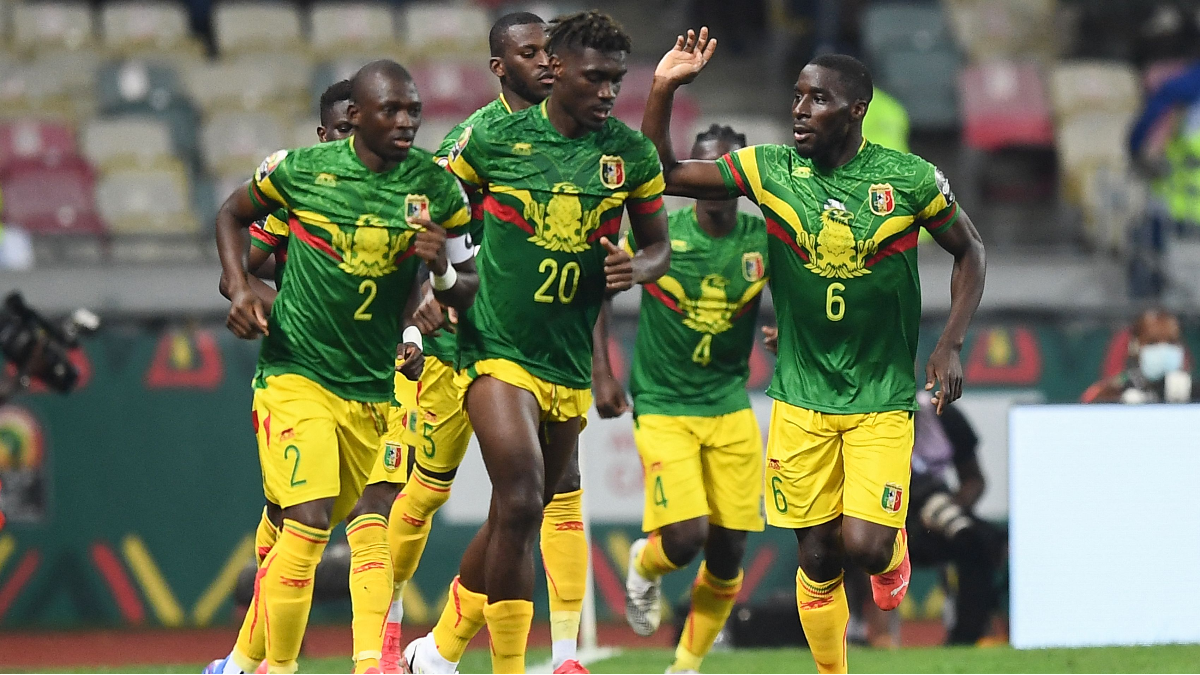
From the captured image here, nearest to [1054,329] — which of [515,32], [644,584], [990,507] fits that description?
[990,507]

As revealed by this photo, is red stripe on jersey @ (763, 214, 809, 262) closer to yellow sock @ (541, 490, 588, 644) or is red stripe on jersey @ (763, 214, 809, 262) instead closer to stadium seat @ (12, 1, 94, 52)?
yellow sock @ (541, 490, 588, 644)

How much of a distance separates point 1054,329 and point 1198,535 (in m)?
3.09

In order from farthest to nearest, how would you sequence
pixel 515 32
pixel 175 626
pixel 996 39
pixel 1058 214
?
pixel 996 39 → pixel 1058 214 → pixel 175 626 → pixel 515 32

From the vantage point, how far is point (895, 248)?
23.9 ft

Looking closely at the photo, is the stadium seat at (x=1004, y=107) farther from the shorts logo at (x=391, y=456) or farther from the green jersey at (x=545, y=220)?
the green jersey at (x=545, y=220)

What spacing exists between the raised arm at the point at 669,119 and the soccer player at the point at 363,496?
1051 millimetres

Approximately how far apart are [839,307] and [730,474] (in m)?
1.73

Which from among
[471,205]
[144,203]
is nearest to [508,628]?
[471,205]

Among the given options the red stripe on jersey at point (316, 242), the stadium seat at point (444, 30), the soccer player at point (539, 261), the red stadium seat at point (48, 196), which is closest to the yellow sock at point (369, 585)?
the soccer player at point (539, 261)

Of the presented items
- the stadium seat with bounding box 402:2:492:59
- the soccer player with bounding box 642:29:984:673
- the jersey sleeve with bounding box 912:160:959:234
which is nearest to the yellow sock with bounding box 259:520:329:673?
the soccer player with bounding box 642:29:984:673

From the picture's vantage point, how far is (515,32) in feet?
26.5

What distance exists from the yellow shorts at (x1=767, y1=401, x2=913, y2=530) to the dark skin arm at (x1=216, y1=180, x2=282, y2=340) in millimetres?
2186

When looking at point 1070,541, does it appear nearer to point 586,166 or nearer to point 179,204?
point 586,166

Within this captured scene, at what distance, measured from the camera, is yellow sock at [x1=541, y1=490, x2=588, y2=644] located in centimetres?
759
